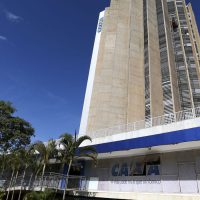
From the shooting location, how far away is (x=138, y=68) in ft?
129

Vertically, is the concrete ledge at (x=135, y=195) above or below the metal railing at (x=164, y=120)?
below

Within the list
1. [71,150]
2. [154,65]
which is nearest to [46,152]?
[71,150]

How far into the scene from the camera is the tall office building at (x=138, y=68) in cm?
3456

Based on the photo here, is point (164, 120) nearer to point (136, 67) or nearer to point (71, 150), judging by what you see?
point (71, 150)

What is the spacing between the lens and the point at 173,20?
2127 inches

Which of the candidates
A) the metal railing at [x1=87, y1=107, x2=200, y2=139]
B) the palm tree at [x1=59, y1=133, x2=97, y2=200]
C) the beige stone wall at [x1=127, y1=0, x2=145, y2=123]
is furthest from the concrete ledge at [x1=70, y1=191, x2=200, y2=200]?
the beige stone wall at [x1=127, y1=0, x2=145, y2=123]

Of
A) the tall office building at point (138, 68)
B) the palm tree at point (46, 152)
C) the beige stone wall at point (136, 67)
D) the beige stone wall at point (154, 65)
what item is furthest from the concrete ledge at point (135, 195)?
the beige stone wall at point (154, 65)

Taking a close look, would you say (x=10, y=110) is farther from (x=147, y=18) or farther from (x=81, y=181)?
(x=147, y=18)

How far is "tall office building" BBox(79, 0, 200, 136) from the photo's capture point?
3456cm

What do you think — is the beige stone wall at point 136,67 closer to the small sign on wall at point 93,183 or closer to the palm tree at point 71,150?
the small sign on wall at point 93,183

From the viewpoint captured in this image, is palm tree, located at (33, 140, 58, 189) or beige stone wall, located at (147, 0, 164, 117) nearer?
palm tree, located at (33, 140, 58, 189)

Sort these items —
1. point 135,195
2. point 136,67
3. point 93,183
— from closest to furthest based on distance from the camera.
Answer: point 135,195 → point 93,183 → point 136,67

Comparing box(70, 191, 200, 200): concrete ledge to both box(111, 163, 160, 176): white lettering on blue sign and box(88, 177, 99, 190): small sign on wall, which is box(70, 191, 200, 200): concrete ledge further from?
box(111, 163, 160, 176): white lettering on blue sign

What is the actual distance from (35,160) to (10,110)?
9.86m
